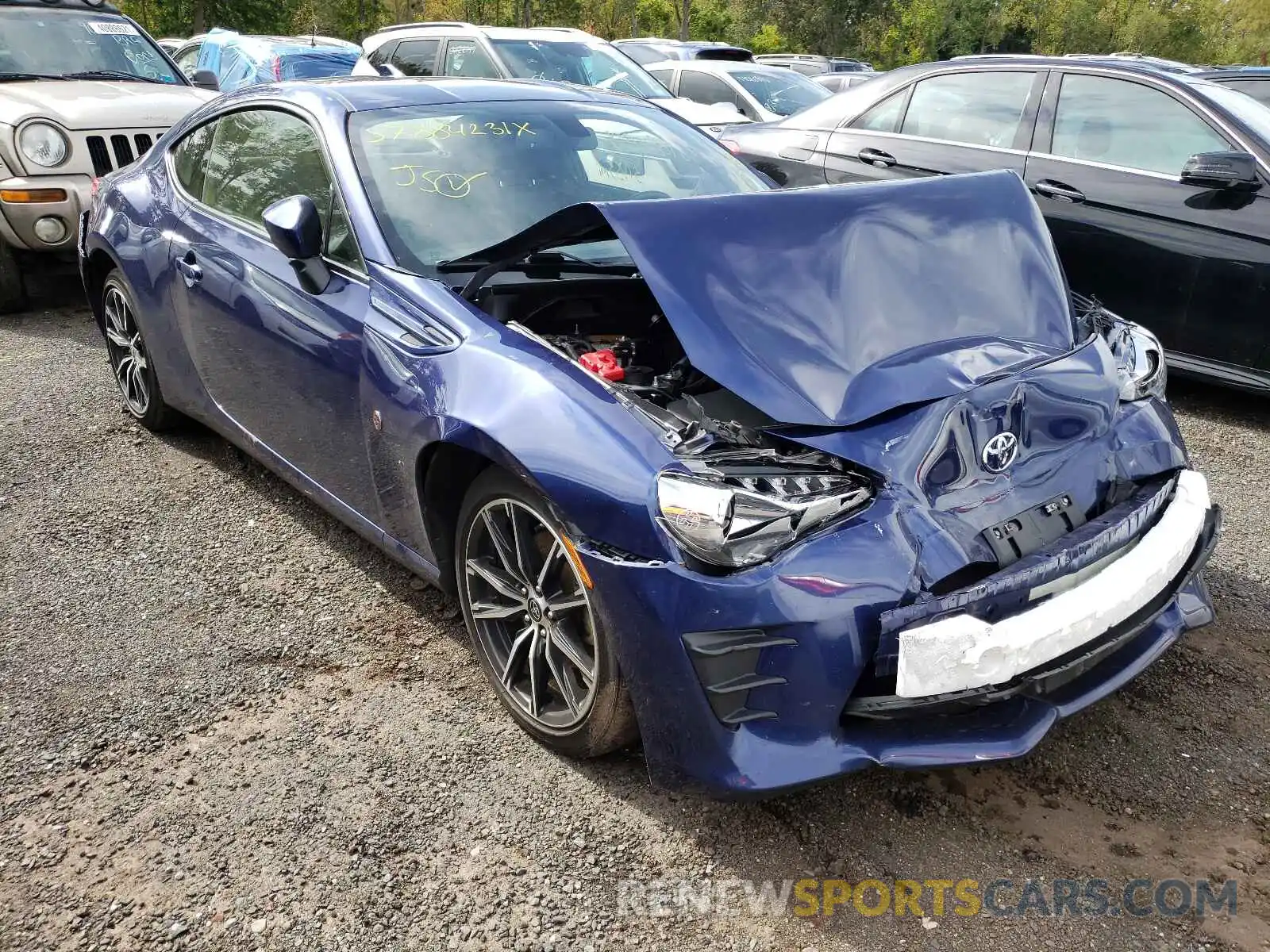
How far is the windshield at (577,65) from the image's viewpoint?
873 cm

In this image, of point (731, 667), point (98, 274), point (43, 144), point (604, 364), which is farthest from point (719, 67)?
point (731, 667)

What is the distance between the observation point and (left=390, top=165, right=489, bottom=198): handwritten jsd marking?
10.4ft

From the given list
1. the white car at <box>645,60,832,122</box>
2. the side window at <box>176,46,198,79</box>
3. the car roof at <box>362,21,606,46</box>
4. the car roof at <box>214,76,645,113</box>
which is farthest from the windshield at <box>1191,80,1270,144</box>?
the side window at <box>176,46,198,79</box>

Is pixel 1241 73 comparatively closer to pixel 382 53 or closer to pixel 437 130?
pixel 437 130

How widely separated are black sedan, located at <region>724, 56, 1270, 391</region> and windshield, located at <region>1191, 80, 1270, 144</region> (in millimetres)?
14

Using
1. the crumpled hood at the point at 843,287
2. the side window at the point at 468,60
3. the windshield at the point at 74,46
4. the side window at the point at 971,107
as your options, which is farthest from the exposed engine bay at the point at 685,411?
the side window at the point at 468,60

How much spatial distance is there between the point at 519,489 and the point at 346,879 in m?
0.97

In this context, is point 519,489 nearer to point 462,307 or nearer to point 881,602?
point 462,307

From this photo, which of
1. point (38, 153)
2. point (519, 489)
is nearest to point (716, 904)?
point (519, 489)

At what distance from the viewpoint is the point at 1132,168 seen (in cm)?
507

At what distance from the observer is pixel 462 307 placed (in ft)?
9.09

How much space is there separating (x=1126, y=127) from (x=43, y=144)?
21.0 feet

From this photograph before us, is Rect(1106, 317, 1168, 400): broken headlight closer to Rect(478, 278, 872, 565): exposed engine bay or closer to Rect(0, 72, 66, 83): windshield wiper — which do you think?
Rect(478, 278, 872, 565): exposed engine bay

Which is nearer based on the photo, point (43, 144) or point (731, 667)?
point (731, 667)
